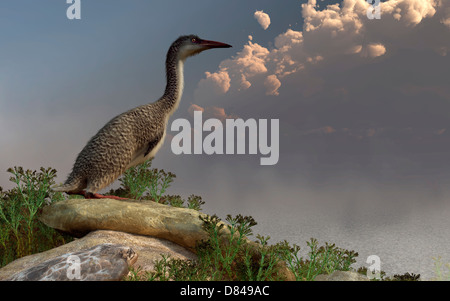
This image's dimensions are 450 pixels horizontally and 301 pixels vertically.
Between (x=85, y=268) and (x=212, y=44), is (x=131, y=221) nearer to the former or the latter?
(x=85, y=268)

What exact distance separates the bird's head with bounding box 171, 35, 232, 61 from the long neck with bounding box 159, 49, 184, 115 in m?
0.14

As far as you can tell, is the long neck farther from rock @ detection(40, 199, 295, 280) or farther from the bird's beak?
rock @ detection(40, 199, 295, 280)

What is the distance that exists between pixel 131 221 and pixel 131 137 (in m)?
2.35

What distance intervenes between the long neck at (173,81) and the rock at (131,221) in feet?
10.4

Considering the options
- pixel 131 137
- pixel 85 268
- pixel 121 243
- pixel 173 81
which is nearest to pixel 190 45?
pixel 173 81

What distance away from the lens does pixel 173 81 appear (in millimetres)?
10016

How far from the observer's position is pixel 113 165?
885 centimetres

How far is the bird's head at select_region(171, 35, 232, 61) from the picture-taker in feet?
33.0

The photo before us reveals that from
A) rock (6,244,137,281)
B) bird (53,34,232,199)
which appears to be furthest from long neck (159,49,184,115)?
rock (6,244,137,281)
